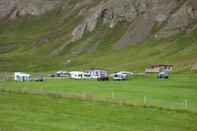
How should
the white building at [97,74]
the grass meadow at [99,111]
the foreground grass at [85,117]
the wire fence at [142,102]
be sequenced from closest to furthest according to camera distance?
1. the foreground grass at [85,117]
2. the grass meadow at [99,111]
3. the wire fence at [142,102]
4. the white building at [97,74]

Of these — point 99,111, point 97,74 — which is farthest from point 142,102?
point 97,74

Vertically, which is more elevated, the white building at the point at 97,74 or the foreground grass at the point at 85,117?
the white building at the point at 97,74

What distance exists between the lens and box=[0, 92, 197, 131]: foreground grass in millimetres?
43225

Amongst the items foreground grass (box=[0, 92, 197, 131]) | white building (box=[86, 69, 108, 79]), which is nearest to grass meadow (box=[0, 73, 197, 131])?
foreground grass (box=[0, 92, 197, 131])

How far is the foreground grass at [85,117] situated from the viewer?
4322 centimetres

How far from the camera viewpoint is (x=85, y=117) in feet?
161

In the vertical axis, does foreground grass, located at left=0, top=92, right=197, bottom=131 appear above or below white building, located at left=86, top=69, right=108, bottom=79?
below

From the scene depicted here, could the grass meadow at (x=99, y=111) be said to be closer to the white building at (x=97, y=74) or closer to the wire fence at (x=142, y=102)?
the wire fence at (x=142, y=102)

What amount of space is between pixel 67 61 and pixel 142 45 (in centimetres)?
2963

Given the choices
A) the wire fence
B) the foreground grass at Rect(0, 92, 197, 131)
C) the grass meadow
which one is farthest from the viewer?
the wire fence

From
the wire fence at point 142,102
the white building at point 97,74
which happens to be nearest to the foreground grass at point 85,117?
the wire fence at point 142,102

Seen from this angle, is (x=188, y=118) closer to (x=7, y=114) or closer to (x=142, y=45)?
(x=7, y=114)

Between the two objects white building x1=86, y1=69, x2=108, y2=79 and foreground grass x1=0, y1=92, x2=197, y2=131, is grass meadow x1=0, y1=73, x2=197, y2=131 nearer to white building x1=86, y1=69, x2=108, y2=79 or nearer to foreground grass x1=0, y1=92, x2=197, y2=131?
foreground grass x1=0, y1=92, x2=197, y2=131

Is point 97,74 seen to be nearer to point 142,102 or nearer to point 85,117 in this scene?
point 142,102
